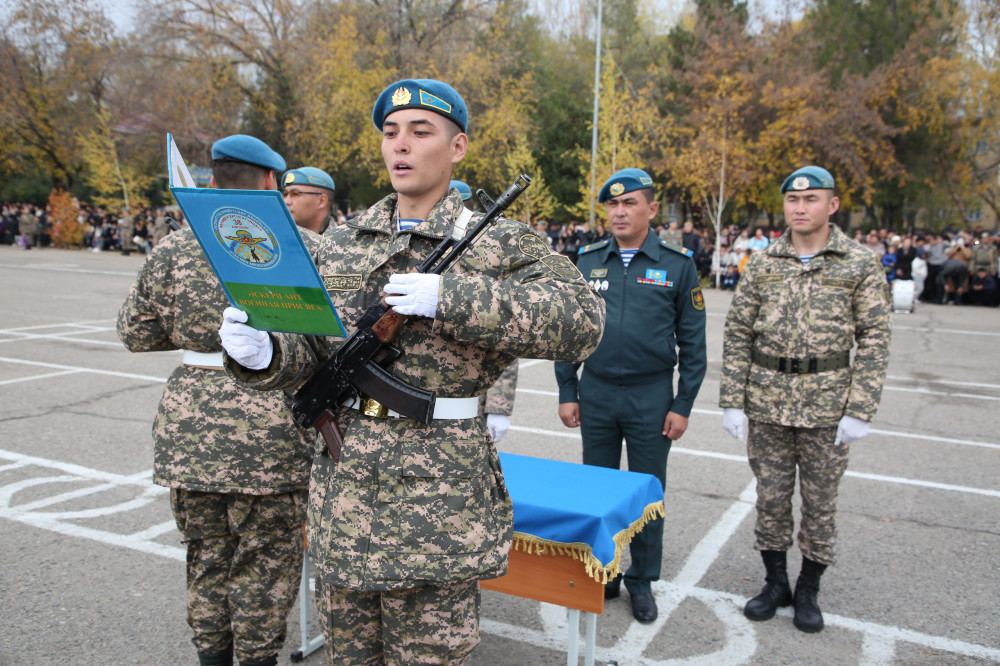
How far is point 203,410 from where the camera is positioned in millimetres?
2855

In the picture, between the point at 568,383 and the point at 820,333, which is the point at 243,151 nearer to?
the point at 568,383

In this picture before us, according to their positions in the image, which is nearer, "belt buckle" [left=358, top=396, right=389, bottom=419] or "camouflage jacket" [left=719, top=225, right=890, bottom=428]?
"belt buckle" [left=358, top=396, right=389, bottom=419]

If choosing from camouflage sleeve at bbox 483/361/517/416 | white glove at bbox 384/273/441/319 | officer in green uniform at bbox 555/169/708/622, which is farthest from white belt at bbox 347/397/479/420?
officer in green uniform at bbox 555/169/708/622

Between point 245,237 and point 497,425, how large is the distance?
71.7 inches

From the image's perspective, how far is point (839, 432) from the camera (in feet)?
11.9

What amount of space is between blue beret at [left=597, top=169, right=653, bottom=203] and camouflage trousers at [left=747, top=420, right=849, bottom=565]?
1.37 meters

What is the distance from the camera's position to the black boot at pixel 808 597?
3637 mm

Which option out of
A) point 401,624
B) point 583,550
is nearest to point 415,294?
point 401,624

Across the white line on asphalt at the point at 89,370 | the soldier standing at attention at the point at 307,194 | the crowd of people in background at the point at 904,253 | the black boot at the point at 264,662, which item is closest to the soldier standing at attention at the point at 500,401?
the black boot at the point at 264,662

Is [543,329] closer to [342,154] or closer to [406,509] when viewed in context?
[406,509]

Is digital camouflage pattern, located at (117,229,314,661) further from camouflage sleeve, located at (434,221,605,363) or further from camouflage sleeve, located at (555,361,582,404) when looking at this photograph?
camouflage sleeve, located at (555,361,582,404)

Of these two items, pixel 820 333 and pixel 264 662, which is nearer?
pixel 264 662

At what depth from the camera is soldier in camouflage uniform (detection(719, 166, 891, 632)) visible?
367cm

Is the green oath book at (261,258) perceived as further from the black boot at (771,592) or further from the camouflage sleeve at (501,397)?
the black boot at (771,592)
